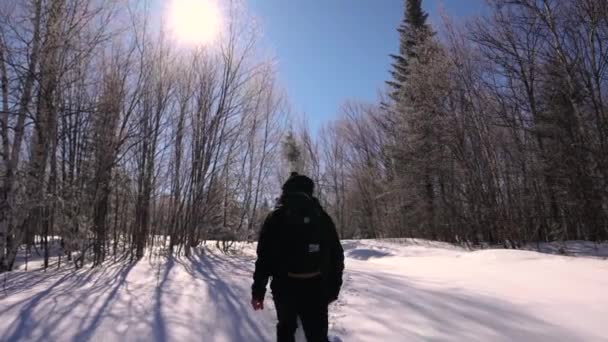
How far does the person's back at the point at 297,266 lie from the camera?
2453 mm

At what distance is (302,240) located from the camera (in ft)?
8.11

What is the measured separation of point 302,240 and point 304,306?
440mm

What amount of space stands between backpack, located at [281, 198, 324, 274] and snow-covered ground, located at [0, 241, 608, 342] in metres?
1.14

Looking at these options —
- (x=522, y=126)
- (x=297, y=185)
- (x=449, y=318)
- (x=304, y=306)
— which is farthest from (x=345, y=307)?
(x=522, y=126)

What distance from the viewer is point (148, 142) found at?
8.71 m

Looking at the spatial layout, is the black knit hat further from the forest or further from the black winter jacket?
the forest

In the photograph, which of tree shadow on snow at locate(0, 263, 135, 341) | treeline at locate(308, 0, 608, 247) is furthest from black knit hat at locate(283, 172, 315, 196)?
treeline at locate(308, 0, 608, 247)

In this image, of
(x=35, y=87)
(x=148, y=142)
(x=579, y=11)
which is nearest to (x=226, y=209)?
(x=148, y=142)

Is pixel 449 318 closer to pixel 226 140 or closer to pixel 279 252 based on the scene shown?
pixel 279 252

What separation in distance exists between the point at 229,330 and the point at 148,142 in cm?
647

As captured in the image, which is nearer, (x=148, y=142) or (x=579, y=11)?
(x=148, y=142)

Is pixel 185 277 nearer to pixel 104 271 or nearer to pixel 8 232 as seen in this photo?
pixel 104 271

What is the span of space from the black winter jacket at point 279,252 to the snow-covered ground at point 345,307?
3.12 feet

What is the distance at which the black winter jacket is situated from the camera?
2.50 m
